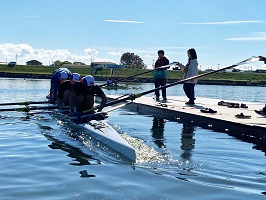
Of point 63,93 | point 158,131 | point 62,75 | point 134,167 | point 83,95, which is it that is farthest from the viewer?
point 62,75

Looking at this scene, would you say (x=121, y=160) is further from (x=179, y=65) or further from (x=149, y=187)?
(x=179, y=65)

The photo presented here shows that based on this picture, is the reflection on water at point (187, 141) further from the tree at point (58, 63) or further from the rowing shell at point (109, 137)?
the tree at point (58, 63)

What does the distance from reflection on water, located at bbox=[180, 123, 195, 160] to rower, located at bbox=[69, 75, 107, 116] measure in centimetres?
279

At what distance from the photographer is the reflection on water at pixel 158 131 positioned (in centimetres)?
1109

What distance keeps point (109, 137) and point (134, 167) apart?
74.4 inches

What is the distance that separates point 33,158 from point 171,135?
4.89 metres

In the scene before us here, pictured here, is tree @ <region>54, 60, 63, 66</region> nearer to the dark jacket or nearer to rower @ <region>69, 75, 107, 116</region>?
the dark jacket

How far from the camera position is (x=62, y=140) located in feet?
→ 37.2

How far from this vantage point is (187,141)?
37.3 ft

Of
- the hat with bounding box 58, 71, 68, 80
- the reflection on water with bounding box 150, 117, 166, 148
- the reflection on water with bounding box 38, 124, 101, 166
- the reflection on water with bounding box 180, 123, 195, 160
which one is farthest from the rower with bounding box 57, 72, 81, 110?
the reflection on water with bounding box 180, 123, 195, 160

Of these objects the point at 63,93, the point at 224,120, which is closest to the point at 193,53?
the point at 224,120

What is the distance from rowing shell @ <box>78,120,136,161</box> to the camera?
8.66m

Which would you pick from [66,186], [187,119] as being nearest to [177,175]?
[66,186]

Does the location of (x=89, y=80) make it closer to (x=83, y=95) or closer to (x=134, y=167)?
(x=83, y=95)
